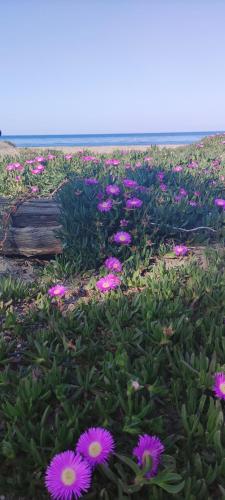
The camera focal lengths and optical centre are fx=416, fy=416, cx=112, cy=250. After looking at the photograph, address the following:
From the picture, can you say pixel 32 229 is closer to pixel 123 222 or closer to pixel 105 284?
pixel 123 222

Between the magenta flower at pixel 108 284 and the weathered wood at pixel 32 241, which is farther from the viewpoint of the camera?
the weathered wood at pixel 32 241

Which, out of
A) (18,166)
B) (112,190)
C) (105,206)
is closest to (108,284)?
(105,206)

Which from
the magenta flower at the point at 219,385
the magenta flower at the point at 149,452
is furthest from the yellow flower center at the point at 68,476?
the magenta flower at the point at 219,385

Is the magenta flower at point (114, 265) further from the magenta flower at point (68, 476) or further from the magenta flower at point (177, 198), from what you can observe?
the magenta flower at point (68, 476)

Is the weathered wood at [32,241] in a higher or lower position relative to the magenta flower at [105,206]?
lower

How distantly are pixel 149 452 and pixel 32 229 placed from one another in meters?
2.83

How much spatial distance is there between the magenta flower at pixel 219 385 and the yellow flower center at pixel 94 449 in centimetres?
53

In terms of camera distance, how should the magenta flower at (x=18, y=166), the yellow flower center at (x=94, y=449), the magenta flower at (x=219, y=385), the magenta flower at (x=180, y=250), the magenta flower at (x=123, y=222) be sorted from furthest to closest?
the magenta flower at (x=18, y=166) < the magenta flower at (x=123, y=222) < the magenta flower at (x=180, y=250) < the magenta flower at (x=219, y=385) < the yellow flower center at (x=94, y=449)

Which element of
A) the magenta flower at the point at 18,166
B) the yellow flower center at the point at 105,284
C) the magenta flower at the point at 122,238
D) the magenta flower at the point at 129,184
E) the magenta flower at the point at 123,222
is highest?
the magenta flower at the point at 18,166

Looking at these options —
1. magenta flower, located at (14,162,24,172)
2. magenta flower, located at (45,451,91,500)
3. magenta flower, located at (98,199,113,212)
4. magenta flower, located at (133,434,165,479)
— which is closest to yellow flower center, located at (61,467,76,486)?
magenta flower, located at (45,451,91,500)

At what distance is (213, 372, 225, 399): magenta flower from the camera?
1.62 meters

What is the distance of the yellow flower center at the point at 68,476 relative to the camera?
1.24m

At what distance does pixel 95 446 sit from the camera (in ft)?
4.42

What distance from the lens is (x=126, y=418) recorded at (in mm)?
1521
